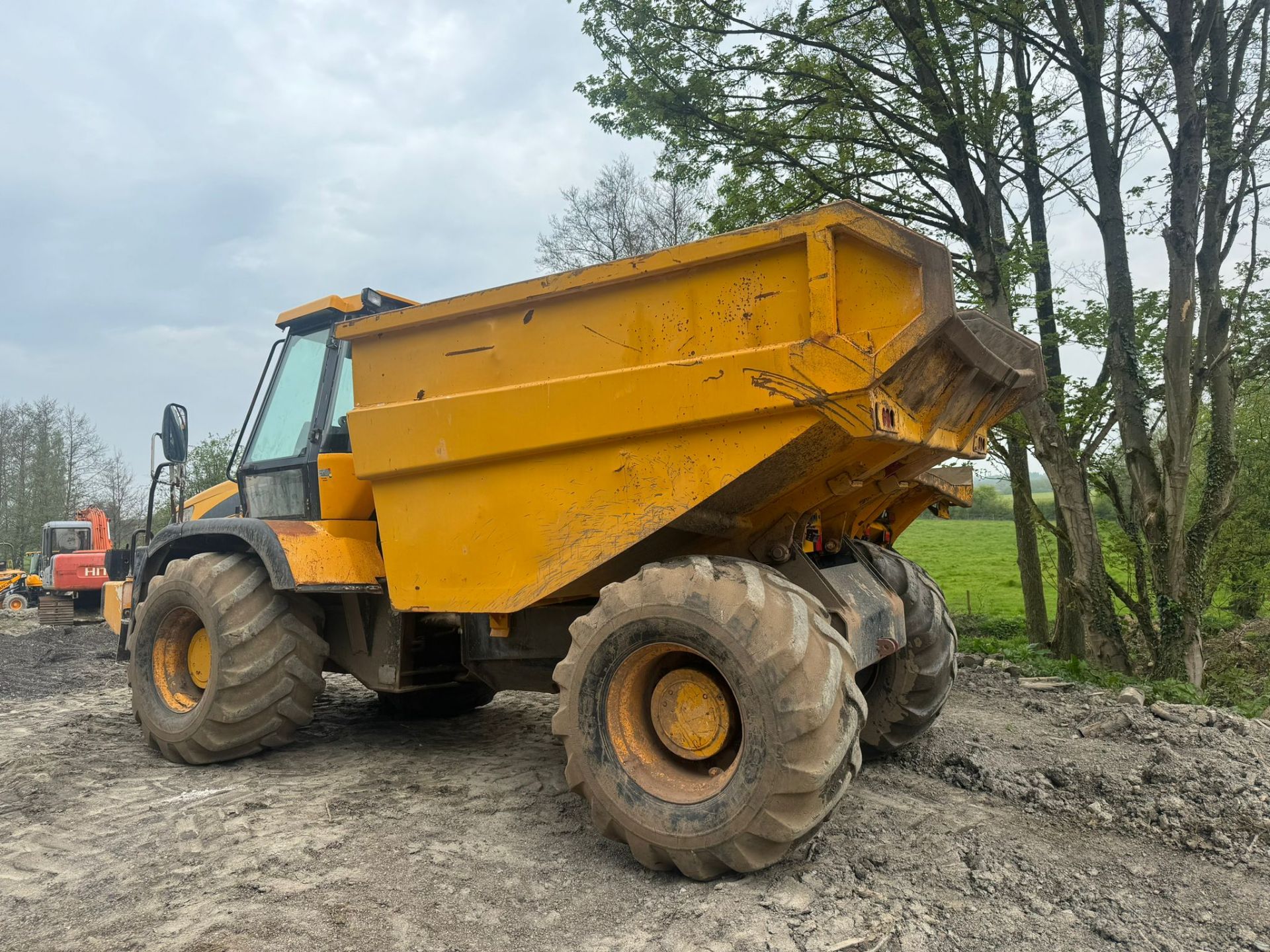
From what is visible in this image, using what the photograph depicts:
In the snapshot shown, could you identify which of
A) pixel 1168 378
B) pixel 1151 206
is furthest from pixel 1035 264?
pixel 1168 378

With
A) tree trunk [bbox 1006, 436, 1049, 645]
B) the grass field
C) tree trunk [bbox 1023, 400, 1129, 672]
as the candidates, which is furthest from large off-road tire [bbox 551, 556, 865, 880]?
the grass field

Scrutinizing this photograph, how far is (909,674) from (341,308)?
3.74 meters

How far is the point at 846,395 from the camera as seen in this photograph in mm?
2984

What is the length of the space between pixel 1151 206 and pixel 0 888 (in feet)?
32.4

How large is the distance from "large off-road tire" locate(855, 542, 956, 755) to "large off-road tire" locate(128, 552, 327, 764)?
2.90 m

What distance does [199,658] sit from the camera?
4.94 metres

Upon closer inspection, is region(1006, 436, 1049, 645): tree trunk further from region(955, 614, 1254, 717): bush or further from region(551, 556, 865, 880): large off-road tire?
region(551, 556, 865, 880): large off-road tire

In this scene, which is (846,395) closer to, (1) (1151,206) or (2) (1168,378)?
(2) (1168,378)

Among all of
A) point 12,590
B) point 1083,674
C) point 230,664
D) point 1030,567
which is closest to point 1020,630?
point 1030,567

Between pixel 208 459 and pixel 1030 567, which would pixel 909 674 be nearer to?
pixel 1030 567

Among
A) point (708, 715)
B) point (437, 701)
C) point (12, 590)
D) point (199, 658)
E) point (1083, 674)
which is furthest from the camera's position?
point (12, 590)

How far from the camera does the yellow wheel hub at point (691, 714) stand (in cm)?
319

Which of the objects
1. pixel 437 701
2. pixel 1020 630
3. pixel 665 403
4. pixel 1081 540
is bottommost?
pixel 1020 630

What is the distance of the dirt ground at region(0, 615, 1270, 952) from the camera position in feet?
8.72
